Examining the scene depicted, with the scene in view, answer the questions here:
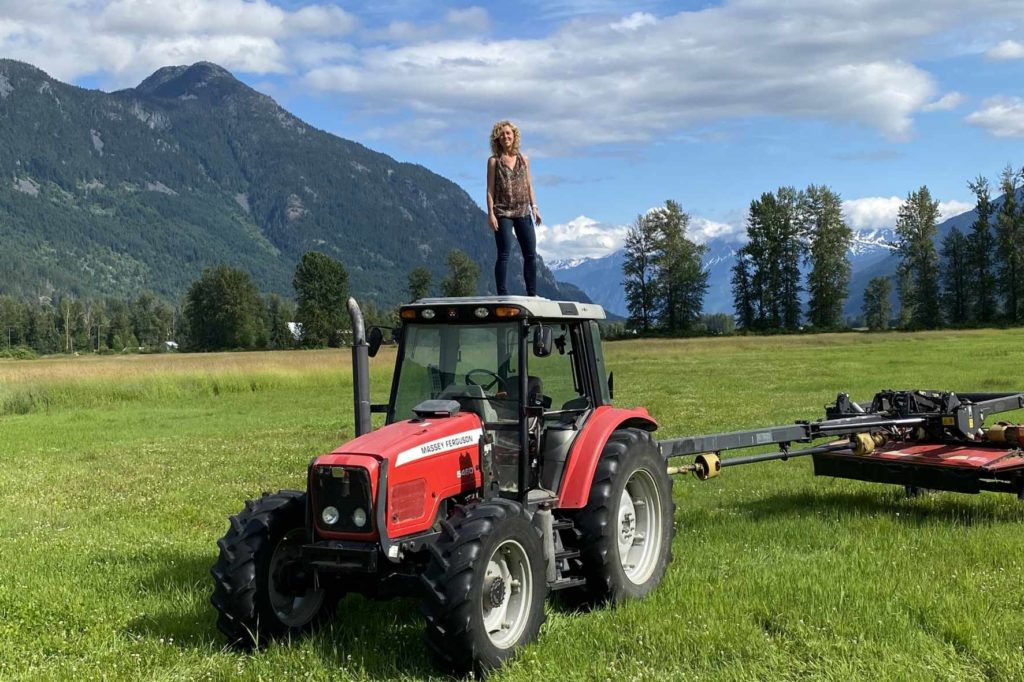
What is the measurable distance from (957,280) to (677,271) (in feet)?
108

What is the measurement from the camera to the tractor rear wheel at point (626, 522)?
6.93 metres

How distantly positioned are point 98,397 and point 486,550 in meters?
27.8

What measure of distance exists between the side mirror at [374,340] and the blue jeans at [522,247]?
1464 millimetres

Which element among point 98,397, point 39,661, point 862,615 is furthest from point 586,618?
point 98,397

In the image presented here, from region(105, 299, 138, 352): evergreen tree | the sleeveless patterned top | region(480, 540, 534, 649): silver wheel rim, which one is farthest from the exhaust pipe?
region(105, 299, 138, 352): evergreen tree

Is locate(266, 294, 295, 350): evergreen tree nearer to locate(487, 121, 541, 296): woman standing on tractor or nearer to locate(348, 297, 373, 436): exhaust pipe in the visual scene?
locate(487, 121, 541, 296): woman standing on tractor

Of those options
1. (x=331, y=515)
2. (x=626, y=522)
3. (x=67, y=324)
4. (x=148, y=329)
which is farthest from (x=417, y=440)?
(x=148, y=329)

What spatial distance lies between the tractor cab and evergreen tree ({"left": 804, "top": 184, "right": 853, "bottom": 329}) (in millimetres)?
93232

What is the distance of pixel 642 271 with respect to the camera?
10138cm

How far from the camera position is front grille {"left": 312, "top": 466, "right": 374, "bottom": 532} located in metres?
5.91

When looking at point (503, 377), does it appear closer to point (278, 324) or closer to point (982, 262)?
A: point (982, 262)

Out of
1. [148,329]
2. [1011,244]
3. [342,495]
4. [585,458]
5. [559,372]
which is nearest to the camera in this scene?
[342,495]

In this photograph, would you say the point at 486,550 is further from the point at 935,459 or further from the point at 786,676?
the point at 935,459

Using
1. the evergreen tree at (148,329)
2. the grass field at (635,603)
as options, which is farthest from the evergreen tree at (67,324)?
the grass field at (635,603)
